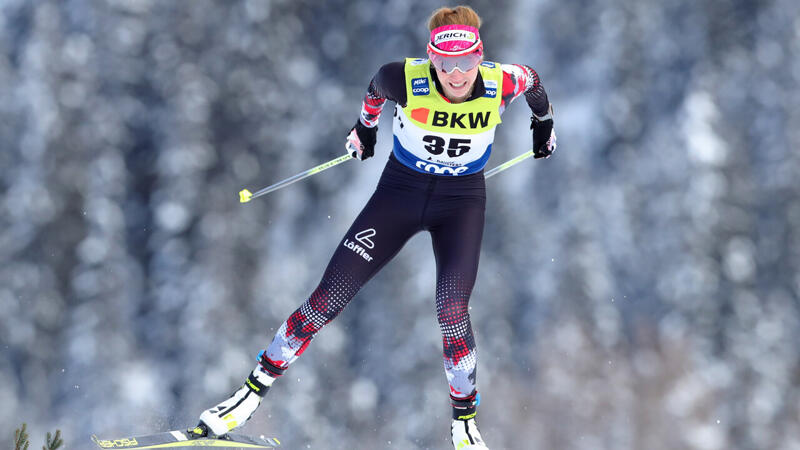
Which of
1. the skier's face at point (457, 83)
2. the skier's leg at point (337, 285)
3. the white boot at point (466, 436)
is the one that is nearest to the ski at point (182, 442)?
the skier's leg at point (337, 285)

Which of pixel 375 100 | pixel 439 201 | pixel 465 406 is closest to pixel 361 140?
pixel 375 100

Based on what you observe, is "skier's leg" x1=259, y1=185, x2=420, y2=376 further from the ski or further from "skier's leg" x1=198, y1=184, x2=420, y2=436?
the ski

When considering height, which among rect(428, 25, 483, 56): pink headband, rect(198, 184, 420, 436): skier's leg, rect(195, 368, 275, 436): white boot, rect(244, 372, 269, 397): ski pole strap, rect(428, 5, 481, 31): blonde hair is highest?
rect(428, 5, 481, 31): blonde hair

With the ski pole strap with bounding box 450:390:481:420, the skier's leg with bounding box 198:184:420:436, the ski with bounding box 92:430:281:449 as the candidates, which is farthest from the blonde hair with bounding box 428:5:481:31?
the ski with bounding box 92:430:281:449

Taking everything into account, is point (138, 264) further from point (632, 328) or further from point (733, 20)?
point (733, 20)

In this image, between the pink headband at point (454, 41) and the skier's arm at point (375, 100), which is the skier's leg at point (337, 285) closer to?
the skier's arm at point (375, 100)

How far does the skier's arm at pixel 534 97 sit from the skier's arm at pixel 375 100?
0.65 m

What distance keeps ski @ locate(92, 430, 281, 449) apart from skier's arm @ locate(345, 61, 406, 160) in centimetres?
206

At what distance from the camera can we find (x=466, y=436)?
4707 mm

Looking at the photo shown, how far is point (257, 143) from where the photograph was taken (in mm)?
10508

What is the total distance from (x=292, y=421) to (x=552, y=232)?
14.3ft

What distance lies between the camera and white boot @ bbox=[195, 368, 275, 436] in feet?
16.1

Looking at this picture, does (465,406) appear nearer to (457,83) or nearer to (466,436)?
(466,436)

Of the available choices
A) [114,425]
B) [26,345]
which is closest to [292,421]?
[114,425]
